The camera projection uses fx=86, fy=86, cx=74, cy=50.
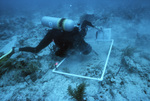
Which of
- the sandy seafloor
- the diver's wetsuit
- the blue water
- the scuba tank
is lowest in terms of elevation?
the sandy seafloor

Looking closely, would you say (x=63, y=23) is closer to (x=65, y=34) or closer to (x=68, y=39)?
(x=65, y=34)

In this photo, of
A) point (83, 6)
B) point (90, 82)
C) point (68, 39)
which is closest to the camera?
point (90, 82)

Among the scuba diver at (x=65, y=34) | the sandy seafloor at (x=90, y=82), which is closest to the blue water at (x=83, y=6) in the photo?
the sandy seafloor at (x=90, y=82)

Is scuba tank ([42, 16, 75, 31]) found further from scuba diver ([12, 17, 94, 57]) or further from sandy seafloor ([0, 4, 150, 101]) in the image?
sandy seafloor ([0, 4, 150, 101])

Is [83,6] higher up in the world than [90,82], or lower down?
higher up

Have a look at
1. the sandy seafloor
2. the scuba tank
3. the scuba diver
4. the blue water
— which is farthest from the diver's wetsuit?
the blue water

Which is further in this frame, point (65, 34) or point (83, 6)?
point (83, 6)

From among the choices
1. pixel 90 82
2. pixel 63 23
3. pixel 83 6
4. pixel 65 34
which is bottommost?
pixel 90 82

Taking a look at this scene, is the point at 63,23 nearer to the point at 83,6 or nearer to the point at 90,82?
the point at 90,82

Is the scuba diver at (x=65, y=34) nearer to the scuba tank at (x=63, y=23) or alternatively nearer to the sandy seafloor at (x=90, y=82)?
the scuba tank at (x=63, y=23)

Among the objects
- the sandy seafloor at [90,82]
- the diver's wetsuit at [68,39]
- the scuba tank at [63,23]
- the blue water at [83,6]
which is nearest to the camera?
the sandy seafloor at [90,82]

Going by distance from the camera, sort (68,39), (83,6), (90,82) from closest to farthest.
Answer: (90,82), (68,39), (83,6)

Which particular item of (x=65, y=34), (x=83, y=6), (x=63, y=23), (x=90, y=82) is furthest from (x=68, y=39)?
(x=83, y=6)

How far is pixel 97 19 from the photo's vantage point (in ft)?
30.8
